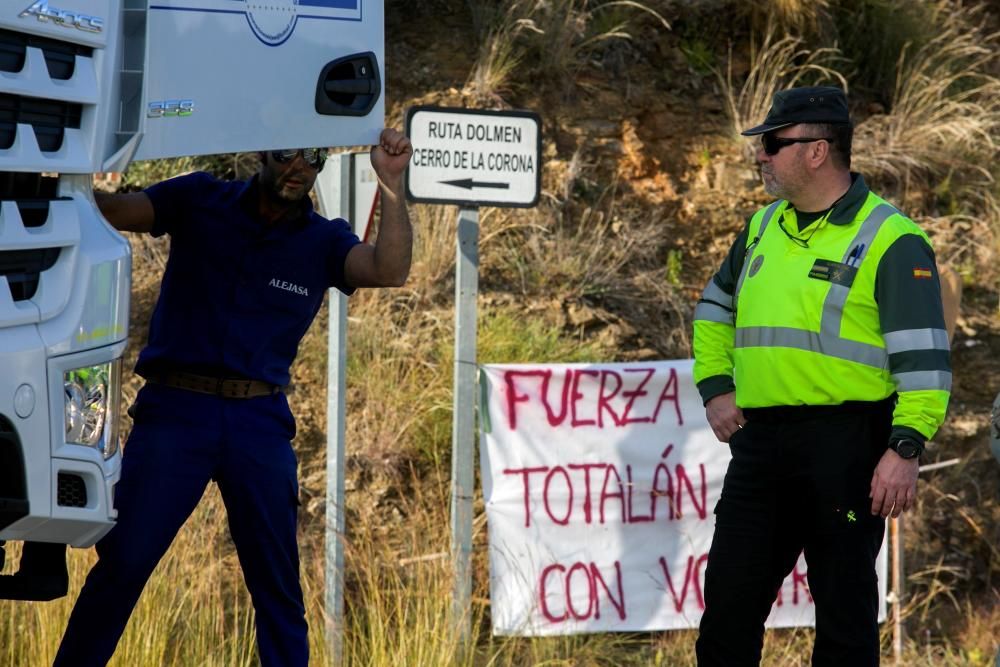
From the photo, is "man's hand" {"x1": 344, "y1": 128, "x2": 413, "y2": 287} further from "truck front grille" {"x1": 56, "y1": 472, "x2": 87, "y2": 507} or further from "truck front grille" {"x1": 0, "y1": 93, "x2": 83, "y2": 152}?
"truck front grille" {"x1": 56, "y1": 472, "x2": 87, "y2": 507}

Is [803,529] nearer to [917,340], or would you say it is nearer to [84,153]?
[917,340]

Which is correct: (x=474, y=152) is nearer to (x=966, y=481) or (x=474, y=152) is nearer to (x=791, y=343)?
(x=791, y=343)

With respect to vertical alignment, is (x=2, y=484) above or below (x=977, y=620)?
above

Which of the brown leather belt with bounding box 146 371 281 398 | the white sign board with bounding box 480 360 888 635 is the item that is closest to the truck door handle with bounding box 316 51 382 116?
the brown leather belt with bounding box 146 371 281 398

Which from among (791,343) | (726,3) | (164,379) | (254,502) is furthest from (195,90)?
(726,3)

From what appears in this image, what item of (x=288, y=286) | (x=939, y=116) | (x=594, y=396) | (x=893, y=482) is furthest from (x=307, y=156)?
(x=939, y=116)

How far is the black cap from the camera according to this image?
13.8ft

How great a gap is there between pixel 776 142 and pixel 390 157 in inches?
46.5

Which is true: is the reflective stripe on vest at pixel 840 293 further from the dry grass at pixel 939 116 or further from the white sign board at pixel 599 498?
the dry grass at pixel 939 116

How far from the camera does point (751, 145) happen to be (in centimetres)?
921

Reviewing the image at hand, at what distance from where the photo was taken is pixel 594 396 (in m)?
6.33

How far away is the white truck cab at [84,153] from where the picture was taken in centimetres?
296

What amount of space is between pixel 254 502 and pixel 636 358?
4.07 metres

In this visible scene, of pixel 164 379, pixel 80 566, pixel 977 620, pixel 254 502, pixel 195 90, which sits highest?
pixel 195 90
